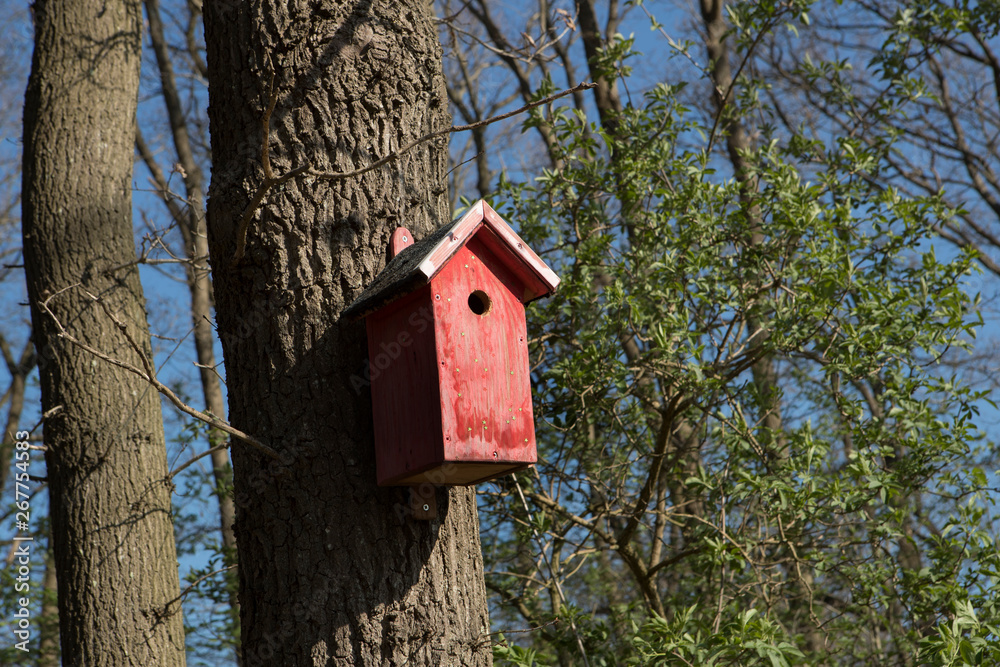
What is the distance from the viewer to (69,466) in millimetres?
3967

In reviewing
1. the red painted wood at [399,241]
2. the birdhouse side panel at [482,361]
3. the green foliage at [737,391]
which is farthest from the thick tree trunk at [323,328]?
the green foliage at [737,391]

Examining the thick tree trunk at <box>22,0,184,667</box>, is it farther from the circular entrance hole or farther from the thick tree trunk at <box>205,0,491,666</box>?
the circular entrance hole

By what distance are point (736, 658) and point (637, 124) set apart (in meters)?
2.65

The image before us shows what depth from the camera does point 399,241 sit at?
221 centimetres

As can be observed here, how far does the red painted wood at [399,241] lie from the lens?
7.19 feet

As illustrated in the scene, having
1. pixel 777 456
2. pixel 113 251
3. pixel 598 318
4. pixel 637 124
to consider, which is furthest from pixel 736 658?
pixel 113 251

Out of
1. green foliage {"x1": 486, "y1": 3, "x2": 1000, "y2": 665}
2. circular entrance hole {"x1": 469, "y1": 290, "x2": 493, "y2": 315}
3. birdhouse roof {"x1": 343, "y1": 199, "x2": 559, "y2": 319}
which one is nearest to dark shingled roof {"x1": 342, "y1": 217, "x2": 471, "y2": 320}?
birdhouse roof {"x1": 343, "y1": 199, "x2": 559, "y2": 319}

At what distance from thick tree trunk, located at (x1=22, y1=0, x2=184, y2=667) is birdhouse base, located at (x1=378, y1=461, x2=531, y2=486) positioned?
2286 mm

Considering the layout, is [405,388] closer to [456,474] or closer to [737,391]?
[456,474]

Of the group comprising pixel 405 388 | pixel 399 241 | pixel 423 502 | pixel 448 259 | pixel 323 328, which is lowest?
pixel 423 502

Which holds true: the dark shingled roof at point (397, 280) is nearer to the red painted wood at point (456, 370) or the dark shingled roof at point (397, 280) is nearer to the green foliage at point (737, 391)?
the red painted wood at point (456, 370)

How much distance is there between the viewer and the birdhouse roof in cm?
193

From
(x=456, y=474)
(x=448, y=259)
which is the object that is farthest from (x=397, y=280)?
(x=456, y=474)

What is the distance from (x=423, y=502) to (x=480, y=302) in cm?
54
